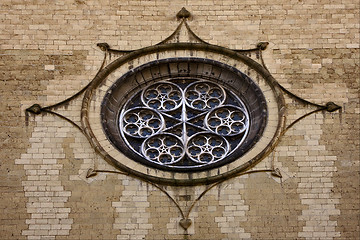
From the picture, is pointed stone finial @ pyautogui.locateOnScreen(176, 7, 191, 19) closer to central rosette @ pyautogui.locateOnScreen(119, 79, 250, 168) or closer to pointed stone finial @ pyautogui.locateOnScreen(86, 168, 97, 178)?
central rosette @ pyautogui.locateOnScreen(119, 79, 250, 168)

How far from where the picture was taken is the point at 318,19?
67.6ft

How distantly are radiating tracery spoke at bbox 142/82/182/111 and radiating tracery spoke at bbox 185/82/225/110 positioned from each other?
23 cm

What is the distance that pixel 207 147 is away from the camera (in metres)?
19.4

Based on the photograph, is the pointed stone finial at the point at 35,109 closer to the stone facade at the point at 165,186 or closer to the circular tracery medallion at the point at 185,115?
the stone facade at the point at 165,186

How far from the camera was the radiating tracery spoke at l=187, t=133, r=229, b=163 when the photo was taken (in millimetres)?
19297

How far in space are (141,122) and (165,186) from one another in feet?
6.10

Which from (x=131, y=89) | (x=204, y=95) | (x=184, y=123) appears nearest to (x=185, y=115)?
(x=184, y=123)

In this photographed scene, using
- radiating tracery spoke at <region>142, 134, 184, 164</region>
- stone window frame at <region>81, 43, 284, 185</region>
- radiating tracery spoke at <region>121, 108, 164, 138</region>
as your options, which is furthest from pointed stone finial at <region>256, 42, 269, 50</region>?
radiating tracery spoke at <region>142, 134, 184, 164</region>

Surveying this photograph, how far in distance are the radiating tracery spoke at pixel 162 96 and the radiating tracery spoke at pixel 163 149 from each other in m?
0.74

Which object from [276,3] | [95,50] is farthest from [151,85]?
[276,3]

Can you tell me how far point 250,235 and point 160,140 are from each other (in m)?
2.83

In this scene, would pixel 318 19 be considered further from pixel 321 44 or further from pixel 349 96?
pixel 349 96

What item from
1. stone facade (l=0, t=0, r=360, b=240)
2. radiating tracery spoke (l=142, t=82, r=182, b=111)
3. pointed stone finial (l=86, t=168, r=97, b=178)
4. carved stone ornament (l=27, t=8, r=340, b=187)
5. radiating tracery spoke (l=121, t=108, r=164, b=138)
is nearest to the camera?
stone facade (l=0, t=0, r=360, b=240)

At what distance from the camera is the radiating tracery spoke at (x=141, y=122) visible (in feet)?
64.6
